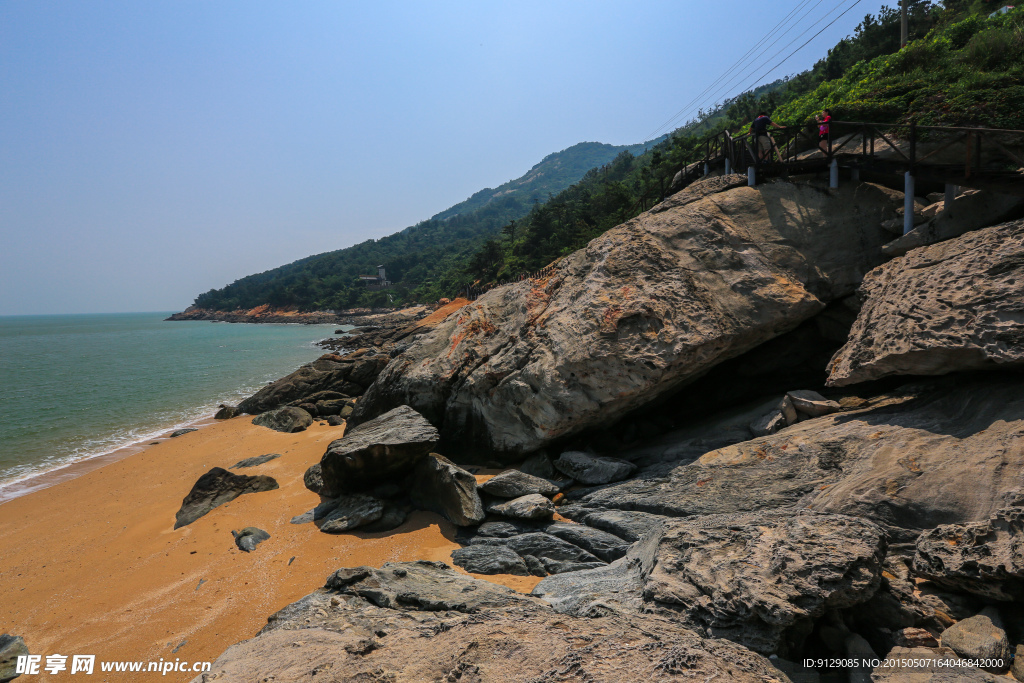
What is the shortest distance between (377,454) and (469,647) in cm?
500

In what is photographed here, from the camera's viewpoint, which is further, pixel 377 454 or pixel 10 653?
pixel 377 454

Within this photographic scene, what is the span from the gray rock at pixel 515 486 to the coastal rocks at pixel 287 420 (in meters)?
9.76

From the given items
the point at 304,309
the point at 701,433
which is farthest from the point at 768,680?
the point at 304,309

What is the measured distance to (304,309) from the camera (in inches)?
4407

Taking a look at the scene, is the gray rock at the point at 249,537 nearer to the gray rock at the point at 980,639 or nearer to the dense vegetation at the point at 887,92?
the gray rock at the point at 980,639

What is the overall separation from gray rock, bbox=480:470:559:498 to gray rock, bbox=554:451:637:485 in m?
0.61

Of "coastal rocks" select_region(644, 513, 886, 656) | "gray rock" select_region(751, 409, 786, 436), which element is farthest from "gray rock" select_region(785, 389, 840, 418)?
"coastal rocks" select_region(644, 513, 886, 656)

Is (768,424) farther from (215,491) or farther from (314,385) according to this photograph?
(314,385)

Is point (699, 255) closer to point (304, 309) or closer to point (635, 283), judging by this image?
point (635, 283)

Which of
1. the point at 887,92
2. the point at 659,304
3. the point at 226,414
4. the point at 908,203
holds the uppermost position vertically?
the point at 887,92

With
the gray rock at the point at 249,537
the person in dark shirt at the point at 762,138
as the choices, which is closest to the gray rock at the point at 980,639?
the gray rock at the point at 249,537

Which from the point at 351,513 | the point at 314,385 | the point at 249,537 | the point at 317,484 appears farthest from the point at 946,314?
the point at 314,385

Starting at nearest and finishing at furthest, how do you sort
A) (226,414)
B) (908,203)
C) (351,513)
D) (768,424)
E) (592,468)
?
1. (768,424)
2. (351,513)
3. (592,468)
4. (908,203)
5. (226,414)

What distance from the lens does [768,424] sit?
705 cm
